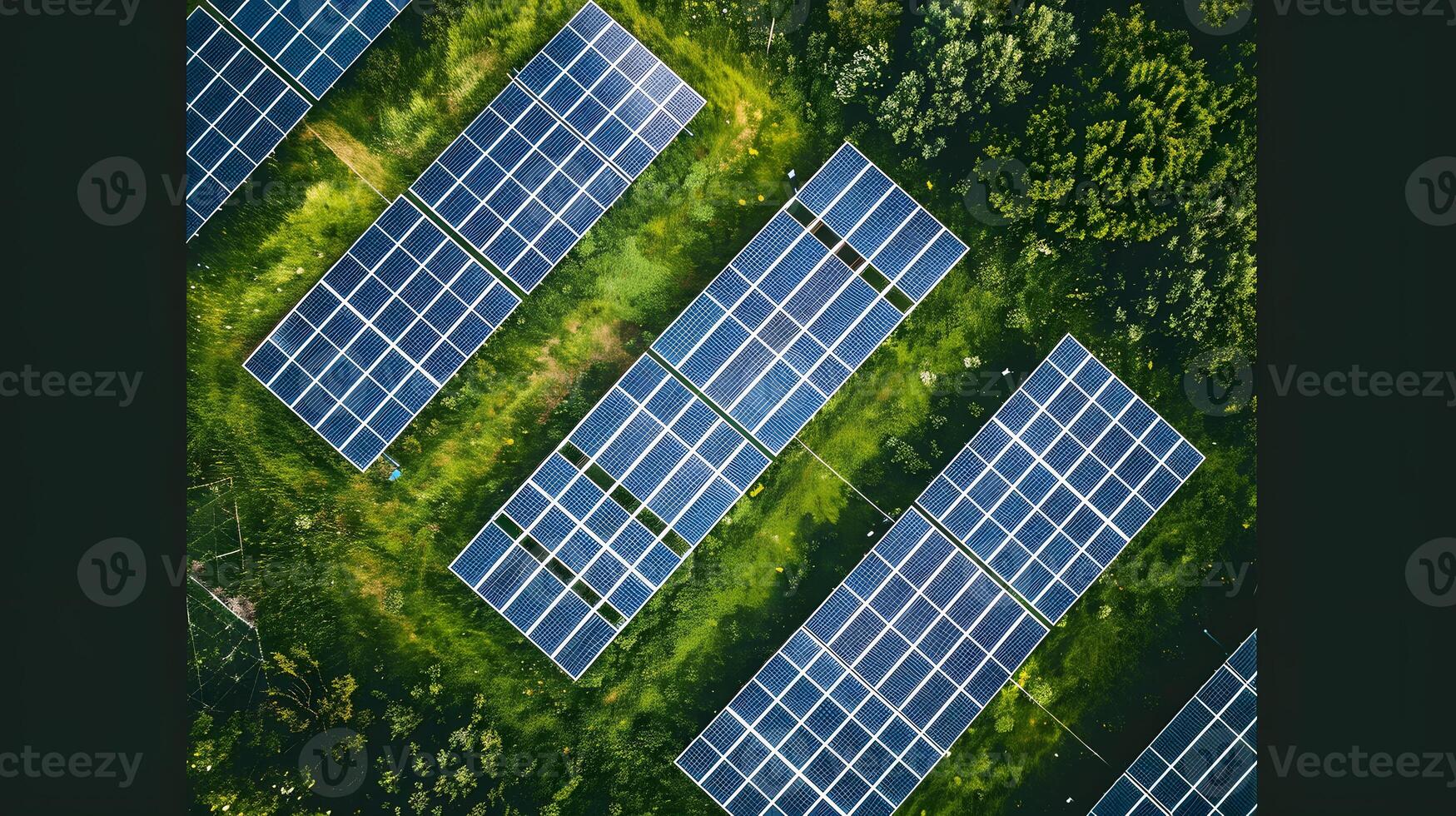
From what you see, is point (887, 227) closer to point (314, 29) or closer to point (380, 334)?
→ point (380, 334)
